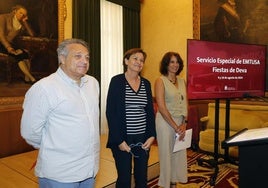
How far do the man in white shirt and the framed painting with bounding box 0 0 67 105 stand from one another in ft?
10.4

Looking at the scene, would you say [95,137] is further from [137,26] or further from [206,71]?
[137,26]

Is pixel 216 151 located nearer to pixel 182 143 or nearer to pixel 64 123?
pixel 182 143

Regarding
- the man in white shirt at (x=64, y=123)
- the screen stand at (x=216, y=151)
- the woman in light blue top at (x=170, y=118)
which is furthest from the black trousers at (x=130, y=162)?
the screen stand at (x=216, y=151)

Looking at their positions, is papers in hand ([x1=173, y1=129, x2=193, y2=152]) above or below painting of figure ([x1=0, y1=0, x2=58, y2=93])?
below

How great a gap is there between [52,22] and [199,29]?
3010 mm

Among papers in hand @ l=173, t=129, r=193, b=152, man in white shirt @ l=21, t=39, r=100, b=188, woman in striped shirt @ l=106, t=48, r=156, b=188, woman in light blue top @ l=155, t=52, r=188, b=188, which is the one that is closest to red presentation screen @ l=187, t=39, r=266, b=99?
woman in light blue top @ l=155, t=52, r=188, b=188

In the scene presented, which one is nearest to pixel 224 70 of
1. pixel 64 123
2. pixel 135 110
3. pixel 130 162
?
pixel 135 110

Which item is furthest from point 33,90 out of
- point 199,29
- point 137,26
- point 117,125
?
point 137,26

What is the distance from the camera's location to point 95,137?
69.7 inches

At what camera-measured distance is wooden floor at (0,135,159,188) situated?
3205 mm

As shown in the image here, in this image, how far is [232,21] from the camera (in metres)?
5.43

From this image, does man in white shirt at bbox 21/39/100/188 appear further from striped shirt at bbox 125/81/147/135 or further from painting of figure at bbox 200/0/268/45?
painting of figure at bbox 200/0/268/45

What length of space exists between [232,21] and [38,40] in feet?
12.2

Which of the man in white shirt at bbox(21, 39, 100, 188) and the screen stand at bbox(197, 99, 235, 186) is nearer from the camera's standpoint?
the man in white shirt at bbox(21, 39, 100, 188)
